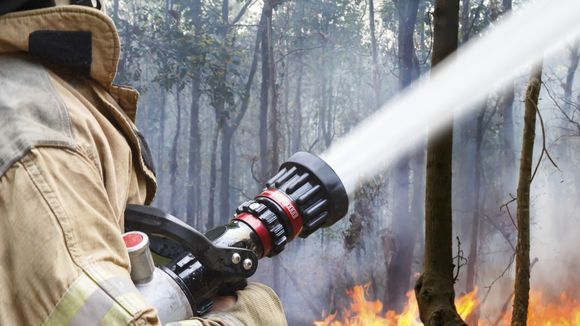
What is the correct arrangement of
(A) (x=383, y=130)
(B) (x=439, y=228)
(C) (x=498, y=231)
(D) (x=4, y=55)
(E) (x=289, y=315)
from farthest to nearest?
Result: (E) (x=289, y=315) → (C) (x=498, y=231) → (A) (x=383, y=130) → (B) (x=439, y=228) → (D) (x=4, y=55)

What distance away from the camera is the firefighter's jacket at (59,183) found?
79cm

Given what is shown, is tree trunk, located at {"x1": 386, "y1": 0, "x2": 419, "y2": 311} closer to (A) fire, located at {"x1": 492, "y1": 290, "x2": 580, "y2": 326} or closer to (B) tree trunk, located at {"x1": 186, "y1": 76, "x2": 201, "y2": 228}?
(A) fire, located at {"x1": 492, "y1": 290, "x2": 580, "y2": 326}

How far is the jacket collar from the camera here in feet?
3.18

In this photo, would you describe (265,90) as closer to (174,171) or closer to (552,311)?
(174,171)

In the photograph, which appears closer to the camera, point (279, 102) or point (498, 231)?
point (498, 231)

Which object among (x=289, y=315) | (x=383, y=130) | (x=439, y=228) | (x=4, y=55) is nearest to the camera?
(x=4, y=55)

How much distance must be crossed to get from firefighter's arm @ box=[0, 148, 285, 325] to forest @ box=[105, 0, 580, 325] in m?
8.58

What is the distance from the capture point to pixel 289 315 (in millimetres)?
10125

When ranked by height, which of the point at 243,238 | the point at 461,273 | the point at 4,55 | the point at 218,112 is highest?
the point at 4,55

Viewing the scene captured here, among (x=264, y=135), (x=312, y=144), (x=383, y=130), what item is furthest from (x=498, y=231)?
(x=383, y=130)

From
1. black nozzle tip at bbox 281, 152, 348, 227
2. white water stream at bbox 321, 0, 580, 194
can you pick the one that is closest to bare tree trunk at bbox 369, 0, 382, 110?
white water stream at bbox 321, 0, 580, 194

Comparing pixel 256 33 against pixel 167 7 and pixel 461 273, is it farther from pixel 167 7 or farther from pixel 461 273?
pixel 461 273

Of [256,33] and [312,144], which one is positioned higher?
[256,33]

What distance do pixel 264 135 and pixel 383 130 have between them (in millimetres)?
6638
